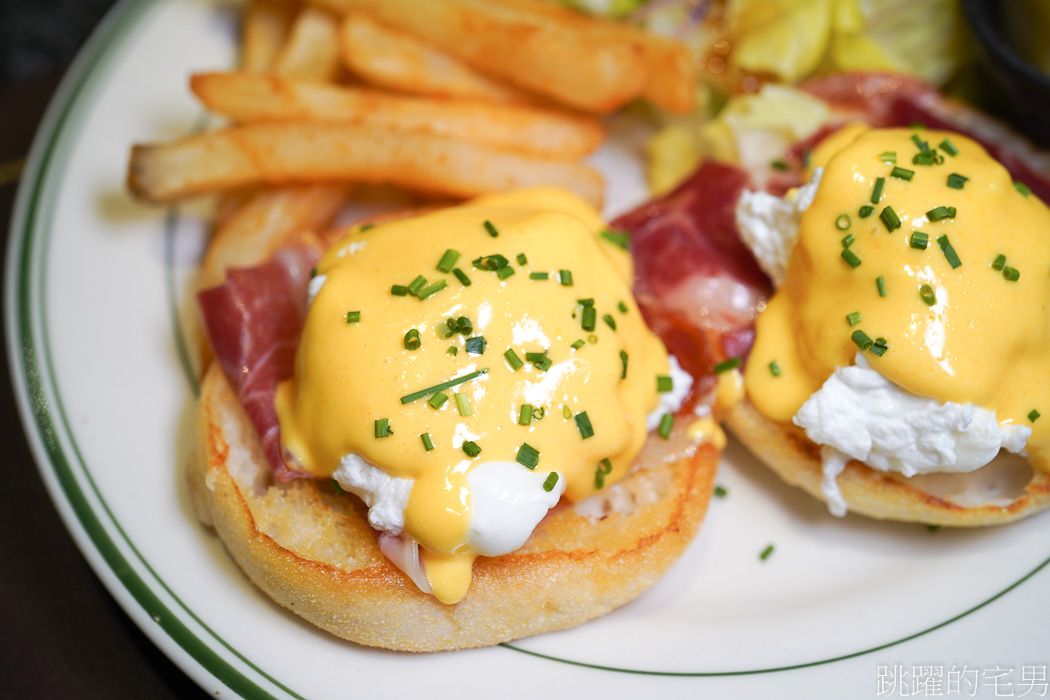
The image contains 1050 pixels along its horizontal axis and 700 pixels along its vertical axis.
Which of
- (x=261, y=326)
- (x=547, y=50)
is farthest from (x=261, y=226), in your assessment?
(x=547, y=50)

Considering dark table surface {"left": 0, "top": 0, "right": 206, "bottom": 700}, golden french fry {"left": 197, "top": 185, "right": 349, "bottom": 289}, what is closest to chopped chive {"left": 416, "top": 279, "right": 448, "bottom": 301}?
golden french fry {"left": 197, "top": 185, "right": 349, "bottom": 289}

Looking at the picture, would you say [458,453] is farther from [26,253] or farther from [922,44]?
[922,44]

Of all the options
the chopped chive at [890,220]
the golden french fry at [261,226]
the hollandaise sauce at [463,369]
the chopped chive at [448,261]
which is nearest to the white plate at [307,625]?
the golden french fry at [261,226]

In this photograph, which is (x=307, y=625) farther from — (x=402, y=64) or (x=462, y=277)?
(x=402, y=64)

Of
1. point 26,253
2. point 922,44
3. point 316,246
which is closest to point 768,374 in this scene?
point 316,246

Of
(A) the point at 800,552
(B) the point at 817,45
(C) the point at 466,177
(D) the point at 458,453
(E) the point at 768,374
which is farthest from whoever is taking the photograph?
(B) the point at 817,45

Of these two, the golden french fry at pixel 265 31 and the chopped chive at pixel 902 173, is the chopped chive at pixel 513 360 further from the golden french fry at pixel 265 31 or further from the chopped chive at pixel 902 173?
the golden french fry at pixel 265 31

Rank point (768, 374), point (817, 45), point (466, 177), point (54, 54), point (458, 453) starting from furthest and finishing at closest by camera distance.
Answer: point (54, 54) → point (817, 45) → point (466, 177) → point (768, 374) → point (458, 453)
